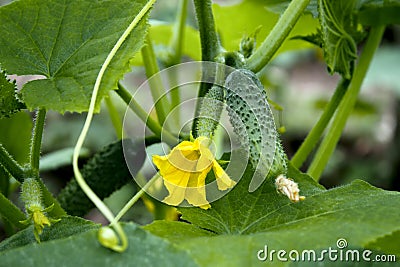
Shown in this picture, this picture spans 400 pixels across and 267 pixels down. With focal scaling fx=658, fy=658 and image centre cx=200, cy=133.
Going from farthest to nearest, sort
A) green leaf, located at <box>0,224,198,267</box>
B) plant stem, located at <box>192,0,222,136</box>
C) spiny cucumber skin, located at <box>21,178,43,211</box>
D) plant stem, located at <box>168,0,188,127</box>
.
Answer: plant stem, located at <box>168,0,188,127</box> < plant stem, located at <box>192,0,222,136</box> < spiny cucumber skin, located at <box>21,178,43,211</box> < green leaf, located at <box>0,224,198,267</box>

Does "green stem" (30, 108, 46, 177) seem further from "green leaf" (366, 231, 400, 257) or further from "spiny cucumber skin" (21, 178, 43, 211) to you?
"green leaf" (366, 231, 400, 257)

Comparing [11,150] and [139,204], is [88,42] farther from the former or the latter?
[139,204]

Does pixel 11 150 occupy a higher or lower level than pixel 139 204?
higher

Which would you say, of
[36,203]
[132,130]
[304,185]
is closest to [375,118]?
[132,130]

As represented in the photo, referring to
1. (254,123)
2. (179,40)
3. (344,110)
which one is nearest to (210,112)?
(254,123)

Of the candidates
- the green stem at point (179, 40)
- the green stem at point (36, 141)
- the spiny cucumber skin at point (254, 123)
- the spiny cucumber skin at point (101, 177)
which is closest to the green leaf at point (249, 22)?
the green stem at point (179, 40)

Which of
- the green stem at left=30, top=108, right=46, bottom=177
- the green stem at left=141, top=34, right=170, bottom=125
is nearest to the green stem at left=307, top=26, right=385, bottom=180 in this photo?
the green stem at left=141, top=34, right=170, bottom=125
